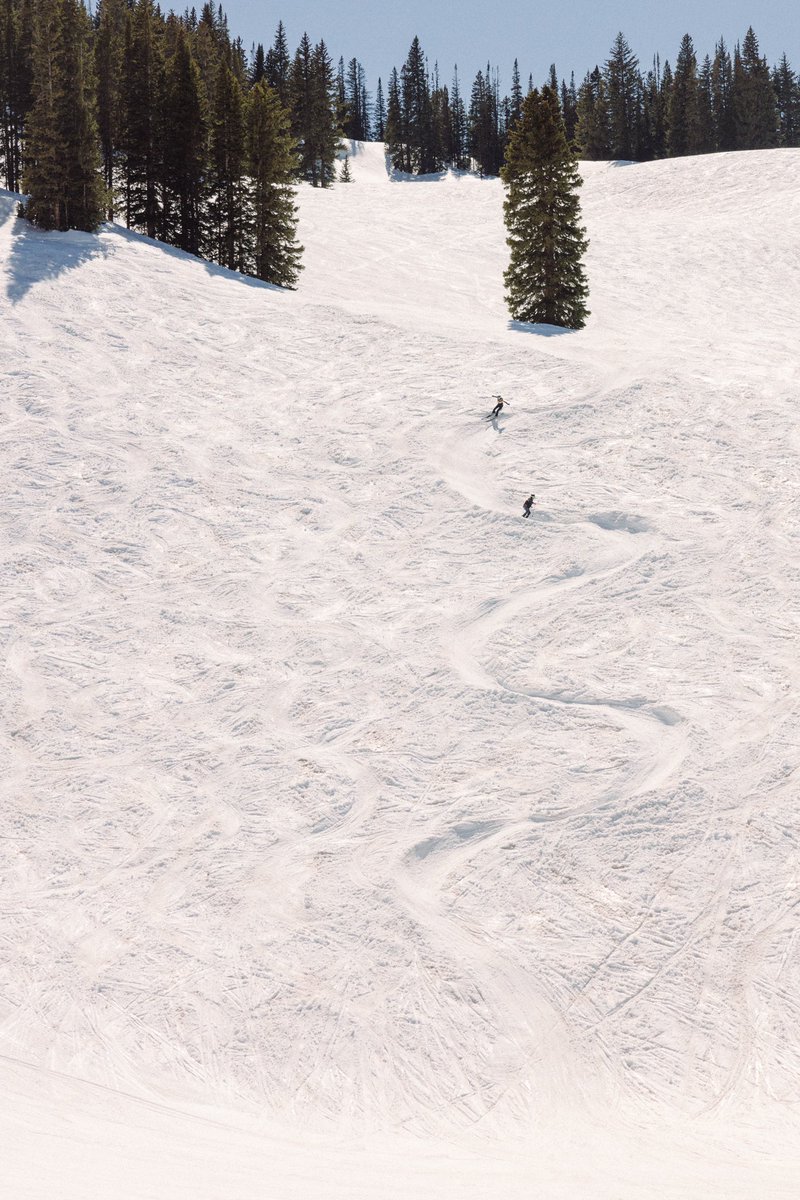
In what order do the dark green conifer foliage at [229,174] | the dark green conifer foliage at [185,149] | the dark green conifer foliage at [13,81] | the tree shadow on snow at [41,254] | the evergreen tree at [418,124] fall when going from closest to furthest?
the tree shadow on snow at [41,254], the dark green conifer foliage at [229,174], the dark green conifer foliage at [185,149], the dark green conifer foliage at [13,81], the evergreen tree at [418,124]

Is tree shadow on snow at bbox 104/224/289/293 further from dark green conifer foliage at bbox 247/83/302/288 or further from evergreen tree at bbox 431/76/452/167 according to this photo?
evergreen tree at bbox 431/76/452/167

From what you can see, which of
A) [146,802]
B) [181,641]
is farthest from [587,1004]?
[181,641]

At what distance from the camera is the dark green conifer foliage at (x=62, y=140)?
29.3 meters

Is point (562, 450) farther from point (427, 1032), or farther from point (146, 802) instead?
point (427, 1032)

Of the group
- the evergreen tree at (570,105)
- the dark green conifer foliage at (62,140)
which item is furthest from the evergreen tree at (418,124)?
the dark green conifer foliage at (62,140)

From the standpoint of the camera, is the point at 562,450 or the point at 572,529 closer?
the point at 572,529

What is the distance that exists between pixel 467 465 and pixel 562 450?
2.04m

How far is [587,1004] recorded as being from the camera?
859 cm

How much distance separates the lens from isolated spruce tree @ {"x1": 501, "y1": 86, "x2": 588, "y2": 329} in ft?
93.8

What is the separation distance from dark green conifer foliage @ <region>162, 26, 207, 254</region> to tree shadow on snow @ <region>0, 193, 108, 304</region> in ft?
16.8

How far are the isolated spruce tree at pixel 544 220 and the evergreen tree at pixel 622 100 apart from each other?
205ft

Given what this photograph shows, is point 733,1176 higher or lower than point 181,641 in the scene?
lower

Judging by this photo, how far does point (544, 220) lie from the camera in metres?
28.7

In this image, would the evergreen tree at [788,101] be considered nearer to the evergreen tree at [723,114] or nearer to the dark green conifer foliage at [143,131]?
the evergreen tree at [723,114]
